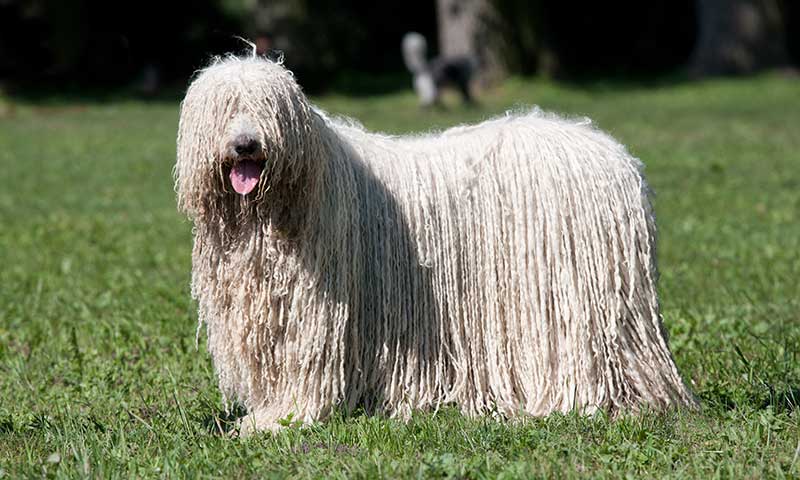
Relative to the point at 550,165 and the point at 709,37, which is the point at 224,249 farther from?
the point at 709,37

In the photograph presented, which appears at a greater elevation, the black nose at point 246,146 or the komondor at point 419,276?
the black nose at point 246,146

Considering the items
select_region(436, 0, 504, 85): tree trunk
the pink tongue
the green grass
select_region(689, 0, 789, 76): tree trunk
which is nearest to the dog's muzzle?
the pink tongue

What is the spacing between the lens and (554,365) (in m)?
5.11

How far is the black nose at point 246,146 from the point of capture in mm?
4703

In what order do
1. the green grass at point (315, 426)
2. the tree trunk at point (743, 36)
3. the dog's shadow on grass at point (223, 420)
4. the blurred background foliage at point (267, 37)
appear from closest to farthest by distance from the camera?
1. the green grass at point (315, 426)
2. the dog's shadow on grass at point (223, 420)
3. the blurred background foliage at point (267, 37)
4. the tree trunk at point (743, 36)

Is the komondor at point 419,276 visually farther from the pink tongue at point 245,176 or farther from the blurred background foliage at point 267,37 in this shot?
the blurred background foliage at point 267,37

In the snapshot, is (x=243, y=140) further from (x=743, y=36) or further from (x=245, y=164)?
(x=743, y=36)

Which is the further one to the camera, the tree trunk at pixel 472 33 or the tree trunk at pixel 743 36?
the tree trunk at pixel 743 36

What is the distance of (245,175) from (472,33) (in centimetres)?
2449

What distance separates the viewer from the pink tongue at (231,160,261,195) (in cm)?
475

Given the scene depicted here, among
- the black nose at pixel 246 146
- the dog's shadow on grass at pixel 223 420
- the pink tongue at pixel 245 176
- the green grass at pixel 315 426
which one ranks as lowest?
the dog's shadow on grass at pixel 223 420

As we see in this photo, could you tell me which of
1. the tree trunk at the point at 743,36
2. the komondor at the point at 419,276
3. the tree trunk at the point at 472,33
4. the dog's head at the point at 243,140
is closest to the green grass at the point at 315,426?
the komondor at the point at 419,276

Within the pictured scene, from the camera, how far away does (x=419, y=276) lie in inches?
204

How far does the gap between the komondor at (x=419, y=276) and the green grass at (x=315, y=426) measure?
0.76 ft
